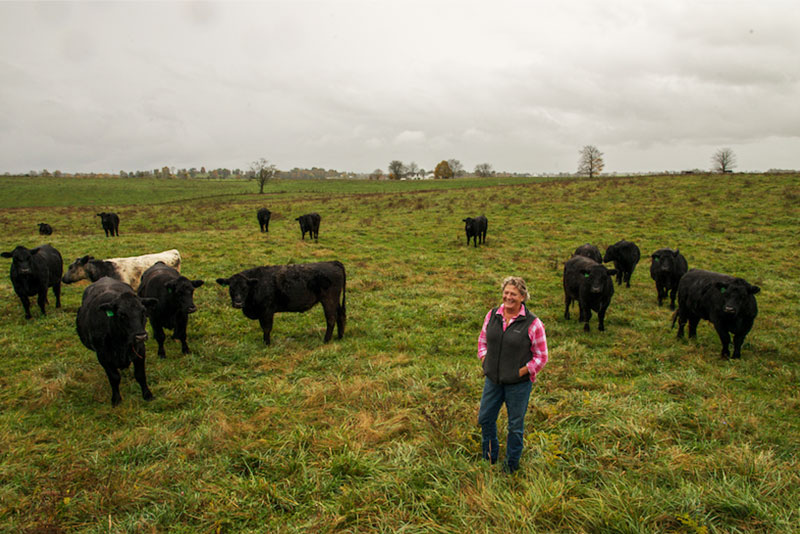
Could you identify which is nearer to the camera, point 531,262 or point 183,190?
point 531,262

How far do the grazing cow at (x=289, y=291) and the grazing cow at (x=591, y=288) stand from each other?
613 centimetres

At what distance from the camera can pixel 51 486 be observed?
13.3 ft

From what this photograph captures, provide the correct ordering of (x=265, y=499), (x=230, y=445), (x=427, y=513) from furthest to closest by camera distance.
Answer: (x=230, y=445), (x=265, y=499), (x=427, y=513)

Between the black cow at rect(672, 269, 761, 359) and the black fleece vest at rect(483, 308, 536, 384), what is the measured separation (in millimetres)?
6152

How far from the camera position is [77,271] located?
35.3 feet

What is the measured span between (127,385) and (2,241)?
2199 centimetres

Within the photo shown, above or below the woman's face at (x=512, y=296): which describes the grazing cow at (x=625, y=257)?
below

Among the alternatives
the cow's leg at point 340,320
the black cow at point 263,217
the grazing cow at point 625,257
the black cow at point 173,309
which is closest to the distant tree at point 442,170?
the black cow at point 263,217

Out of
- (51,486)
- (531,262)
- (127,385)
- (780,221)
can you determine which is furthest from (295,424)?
(780,221)

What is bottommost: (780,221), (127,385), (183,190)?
(127,385)

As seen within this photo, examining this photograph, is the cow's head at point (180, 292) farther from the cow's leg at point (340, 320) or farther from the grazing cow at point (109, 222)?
the grazing cow at point (109, 222)

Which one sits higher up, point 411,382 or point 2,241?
point 2,241

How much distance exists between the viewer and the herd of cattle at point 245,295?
19.5ft

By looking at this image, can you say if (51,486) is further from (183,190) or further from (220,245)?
(183,190)
